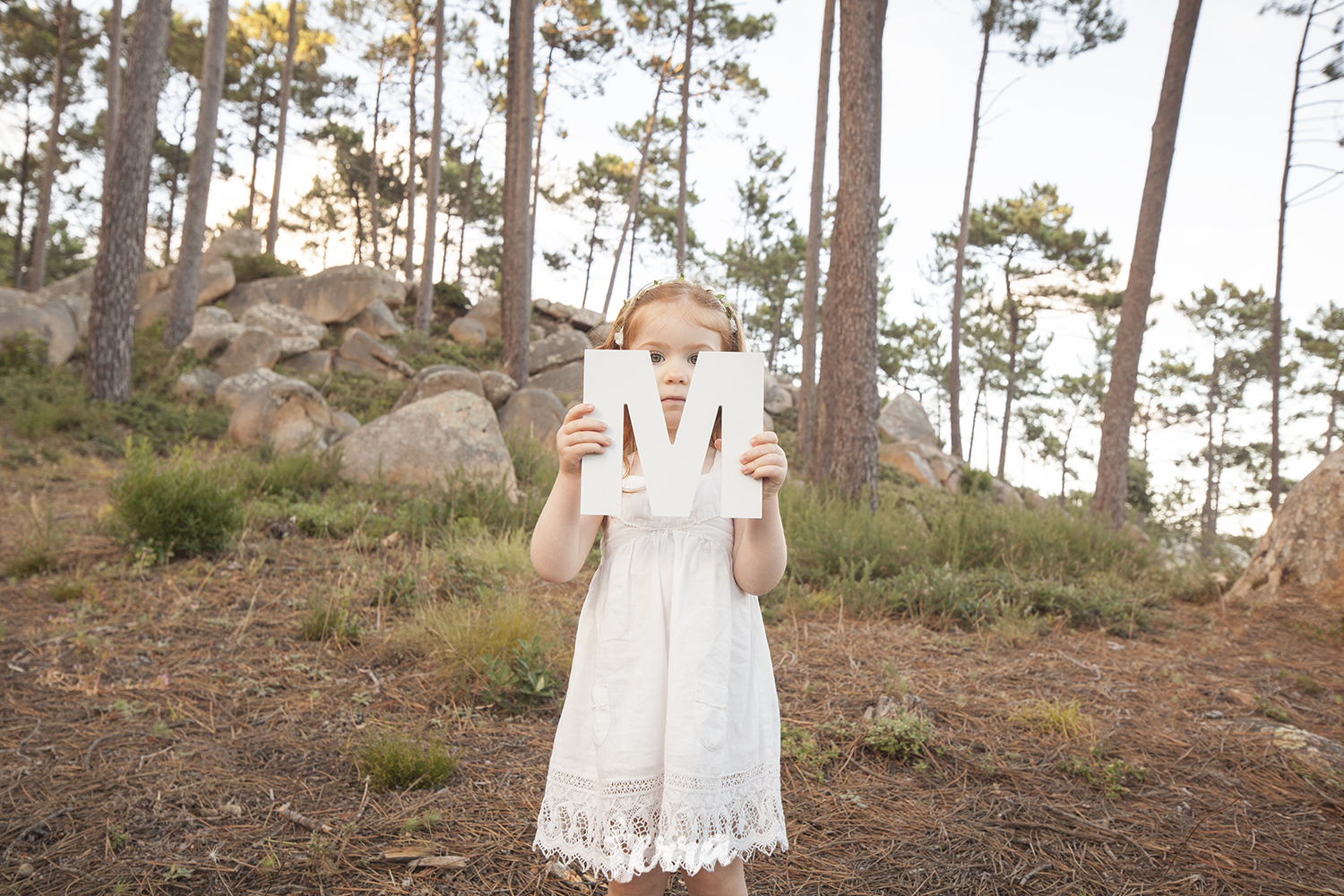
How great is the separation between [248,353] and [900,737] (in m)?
12.5

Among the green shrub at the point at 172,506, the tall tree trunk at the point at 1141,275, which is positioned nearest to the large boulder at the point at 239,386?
the green shrub at the point at 172,506

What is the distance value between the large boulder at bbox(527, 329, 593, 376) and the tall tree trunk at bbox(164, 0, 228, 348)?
615 centimetres

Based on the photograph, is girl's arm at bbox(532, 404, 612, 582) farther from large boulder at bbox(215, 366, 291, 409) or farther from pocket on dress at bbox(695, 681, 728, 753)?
large boulder at bbox(215, 366, 291, 409)

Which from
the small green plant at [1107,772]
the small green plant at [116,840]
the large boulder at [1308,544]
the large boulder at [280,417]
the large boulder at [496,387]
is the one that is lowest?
the small green plant at [116,840]

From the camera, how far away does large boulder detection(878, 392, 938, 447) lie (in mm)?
19953

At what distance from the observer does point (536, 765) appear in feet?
8.47

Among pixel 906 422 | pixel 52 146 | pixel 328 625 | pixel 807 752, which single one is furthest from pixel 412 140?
pixel 807 752

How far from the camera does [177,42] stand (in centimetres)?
2028

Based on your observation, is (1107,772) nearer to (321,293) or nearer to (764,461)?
(764,461)

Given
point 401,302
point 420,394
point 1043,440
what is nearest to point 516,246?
point 420,394

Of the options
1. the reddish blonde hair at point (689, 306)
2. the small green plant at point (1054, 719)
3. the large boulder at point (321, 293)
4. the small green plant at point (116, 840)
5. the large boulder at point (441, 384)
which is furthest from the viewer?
the large boulder at point (321, 293)

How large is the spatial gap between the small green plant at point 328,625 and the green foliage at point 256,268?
14.8 metres

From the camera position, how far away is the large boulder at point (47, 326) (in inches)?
418

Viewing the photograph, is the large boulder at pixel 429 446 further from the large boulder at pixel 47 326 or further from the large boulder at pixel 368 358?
the large boulder at pixel 368 358
